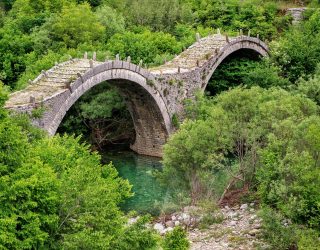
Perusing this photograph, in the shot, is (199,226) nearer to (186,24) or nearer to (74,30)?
(74,30)

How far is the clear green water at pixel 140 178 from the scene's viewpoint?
1038 inches

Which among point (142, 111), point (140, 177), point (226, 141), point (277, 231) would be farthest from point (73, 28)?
point (277, 231)

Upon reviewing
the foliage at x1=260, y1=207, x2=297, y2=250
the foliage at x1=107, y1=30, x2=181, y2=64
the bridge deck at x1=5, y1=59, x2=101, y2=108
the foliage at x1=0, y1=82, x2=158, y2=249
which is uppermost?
the foliage at x1=107, y1=30, x2=181, y2=64

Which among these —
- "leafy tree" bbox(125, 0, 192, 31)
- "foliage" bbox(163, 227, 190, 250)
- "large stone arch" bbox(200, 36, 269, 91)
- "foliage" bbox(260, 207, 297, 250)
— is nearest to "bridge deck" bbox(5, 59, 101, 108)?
"large stone arch" bbox(200, 36, 269, 91)

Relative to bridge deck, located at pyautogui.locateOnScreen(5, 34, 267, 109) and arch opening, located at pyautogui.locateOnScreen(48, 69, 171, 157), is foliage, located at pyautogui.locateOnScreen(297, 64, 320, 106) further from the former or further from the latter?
arch opening, located at pyautogui.locateOnScreen(48, 69, 171, 157)

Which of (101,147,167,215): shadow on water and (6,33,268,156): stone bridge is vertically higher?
(6,33,268,156): stone bridge

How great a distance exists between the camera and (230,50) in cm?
3972

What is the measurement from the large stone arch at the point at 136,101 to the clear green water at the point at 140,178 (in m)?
1.22

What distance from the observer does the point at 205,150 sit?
2275 cm

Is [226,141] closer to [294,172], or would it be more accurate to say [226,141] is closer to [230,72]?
A: [294,172]

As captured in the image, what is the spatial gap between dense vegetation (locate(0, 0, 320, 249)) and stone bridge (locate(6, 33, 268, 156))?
1.38 m

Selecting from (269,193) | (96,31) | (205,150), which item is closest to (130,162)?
(96,31)

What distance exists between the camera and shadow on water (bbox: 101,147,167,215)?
26.4m

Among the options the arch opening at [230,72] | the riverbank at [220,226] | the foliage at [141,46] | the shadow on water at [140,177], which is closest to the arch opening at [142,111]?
the shadow on water at [140,177]
